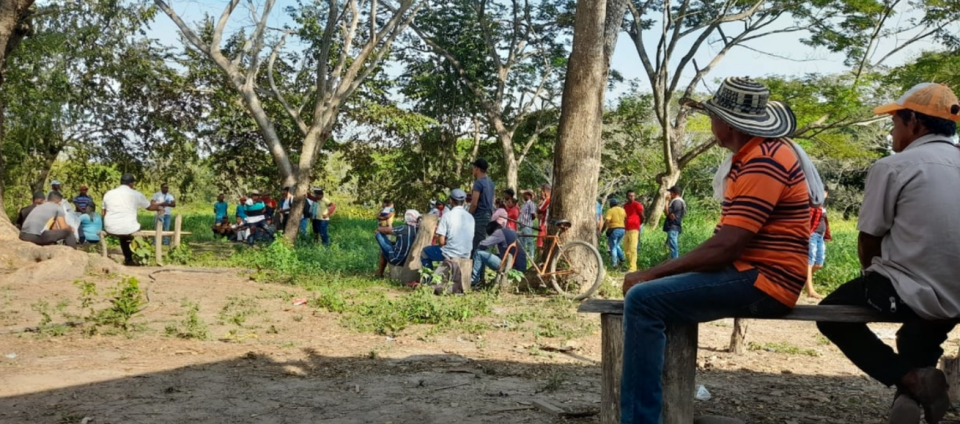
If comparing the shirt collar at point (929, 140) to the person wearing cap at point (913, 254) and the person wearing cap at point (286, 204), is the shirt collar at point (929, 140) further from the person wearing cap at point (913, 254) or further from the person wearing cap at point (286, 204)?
the person wearing cap at point (286, 204)

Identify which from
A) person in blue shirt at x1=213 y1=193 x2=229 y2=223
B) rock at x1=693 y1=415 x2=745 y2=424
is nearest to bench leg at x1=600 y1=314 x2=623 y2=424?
rock at x1=693 y1=415 x2=745 y2=424

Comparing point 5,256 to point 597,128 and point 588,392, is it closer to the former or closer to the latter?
point 597,128

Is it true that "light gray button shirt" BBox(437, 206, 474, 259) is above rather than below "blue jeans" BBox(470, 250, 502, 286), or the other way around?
above

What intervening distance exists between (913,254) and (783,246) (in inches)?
23.9

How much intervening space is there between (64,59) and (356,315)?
1811 centimetres

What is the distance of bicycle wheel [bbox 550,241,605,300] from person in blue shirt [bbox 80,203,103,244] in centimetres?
1050

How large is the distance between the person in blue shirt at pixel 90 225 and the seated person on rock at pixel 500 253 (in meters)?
9.35

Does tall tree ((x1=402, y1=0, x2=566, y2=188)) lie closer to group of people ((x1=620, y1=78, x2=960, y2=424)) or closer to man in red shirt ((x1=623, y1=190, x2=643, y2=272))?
man in red shirt ((x1=623, y1=190, x2=643, y2=272))

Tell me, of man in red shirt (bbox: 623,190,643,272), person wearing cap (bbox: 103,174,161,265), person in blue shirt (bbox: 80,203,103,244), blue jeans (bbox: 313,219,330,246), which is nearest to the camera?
person wearing cap (bbox: 103,174,161,265)

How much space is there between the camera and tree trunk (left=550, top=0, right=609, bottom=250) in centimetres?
1042

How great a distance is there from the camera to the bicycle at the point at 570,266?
10594 mm

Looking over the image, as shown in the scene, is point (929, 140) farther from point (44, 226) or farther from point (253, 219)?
point (253, 219)

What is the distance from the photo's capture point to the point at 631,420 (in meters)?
3.43

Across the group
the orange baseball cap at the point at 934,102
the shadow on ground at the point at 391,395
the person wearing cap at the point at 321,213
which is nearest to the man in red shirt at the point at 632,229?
the person wearing cap at the point at 321,213
